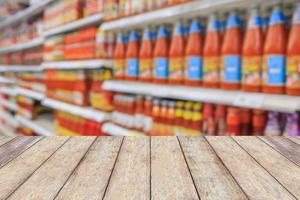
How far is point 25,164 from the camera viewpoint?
42.6 inches

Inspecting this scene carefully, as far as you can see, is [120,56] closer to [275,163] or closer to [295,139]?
[295,139]

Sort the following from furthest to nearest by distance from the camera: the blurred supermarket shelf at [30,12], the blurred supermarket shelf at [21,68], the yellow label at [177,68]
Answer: the blurred supermarket shelf at [21,68] → the blurred supermarket shelf at [30,12] → the yellow label at [177,68]

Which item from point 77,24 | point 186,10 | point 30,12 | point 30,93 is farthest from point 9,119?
point 186,10

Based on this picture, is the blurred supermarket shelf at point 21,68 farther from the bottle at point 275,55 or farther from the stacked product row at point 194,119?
the bottle at point 275,55

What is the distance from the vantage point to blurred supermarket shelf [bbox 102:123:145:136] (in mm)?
2235

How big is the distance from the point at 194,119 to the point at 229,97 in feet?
1.16

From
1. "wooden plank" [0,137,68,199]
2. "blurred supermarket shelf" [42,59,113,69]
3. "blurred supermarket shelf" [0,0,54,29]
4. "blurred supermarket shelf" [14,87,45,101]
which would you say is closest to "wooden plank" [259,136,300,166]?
"wooden plank" [0,137,68,199]

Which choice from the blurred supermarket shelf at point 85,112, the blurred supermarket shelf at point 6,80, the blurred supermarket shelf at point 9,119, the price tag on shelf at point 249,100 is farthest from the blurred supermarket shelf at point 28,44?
the price tag on shelf at point 249,100

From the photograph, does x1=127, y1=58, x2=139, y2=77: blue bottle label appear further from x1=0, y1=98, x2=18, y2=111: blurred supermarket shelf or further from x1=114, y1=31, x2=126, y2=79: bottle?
x1=0, y1=98, x2=18, y2=111: blurred supermarket shelf

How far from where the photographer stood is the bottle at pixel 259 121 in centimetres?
145

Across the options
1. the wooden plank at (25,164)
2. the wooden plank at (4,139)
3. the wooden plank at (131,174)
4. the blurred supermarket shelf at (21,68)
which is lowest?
the wooden plank at (4,139)

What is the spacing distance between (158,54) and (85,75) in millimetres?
1269

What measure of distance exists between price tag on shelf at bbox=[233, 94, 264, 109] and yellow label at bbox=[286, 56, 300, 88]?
0.38 ft

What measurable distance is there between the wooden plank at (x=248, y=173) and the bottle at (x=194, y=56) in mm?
460
